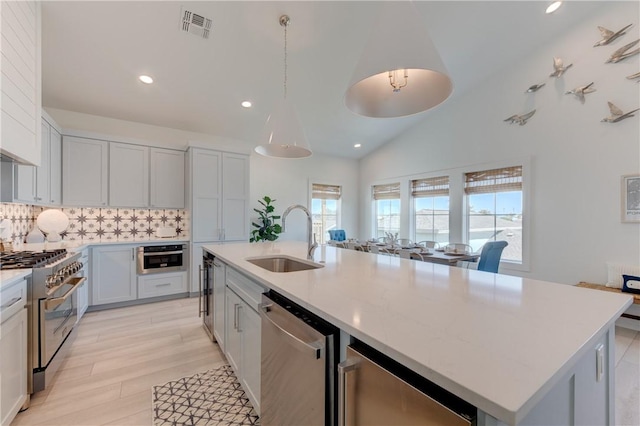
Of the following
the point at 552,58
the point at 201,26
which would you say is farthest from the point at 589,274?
the point at 201,26

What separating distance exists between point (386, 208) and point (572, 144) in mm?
3553

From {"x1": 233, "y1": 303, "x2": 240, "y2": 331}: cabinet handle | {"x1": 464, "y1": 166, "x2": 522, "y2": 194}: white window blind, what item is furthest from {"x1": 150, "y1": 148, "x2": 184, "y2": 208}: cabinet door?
{"x1": 464, "y1": 166, "x2": 522, "y2": 194}: white window blind

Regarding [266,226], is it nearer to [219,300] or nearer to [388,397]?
[219,300]

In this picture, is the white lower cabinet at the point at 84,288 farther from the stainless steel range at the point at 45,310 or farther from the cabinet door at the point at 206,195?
the cabinet door at the point at 206,195

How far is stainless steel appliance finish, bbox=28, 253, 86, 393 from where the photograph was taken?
1829mm

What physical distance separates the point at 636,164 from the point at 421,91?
352 cm

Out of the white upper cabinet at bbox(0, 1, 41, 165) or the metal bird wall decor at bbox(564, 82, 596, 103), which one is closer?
the white upper cabinet at bbox(0, 1, 41, 165)

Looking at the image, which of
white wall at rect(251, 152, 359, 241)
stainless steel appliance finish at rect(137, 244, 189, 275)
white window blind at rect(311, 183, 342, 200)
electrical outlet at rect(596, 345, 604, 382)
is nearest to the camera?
electrical outlet at rect(596, 345, 604, 382)

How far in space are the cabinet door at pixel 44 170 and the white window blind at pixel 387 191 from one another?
19.2ft

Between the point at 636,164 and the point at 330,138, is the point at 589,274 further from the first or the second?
the point at 330,138

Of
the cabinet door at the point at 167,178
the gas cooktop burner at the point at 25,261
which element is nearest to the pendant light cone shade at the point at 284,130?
the gas cooktop burner at the point at 25,261

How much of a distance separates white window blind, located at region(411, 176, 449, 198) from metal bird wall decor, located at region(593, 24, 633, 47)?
2.59 metres

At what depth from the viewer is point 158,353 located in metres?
2.52

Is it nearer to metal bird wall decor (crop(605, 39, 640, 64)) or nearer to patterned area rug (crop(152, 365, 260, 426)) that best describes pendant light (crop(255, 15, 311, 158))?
patterned area rug (crop(152, 365, 260, 426))
